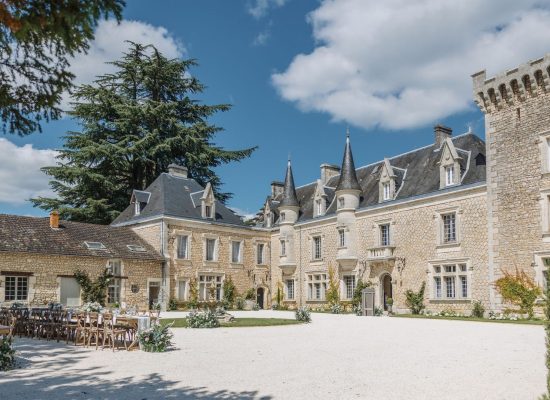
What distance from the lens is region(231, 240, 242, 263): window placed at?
29141 millimetres

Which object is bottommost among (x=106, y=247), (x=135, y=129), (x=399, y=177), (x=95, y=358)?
(x=95, y=358)

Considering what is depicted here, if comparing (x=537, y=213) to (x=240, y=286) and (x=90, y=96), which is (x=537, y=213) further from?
(x=90, y=96)

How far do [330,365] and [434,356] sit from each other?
80.8 inches

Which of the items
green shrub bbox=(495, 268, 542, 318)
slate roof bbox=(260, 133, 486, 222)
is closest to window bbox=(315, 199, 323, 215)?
slate roof bbox=(260, 133, 486, 222)

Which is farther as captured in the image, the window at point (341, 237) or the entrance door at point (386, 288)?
the window at point (341, 237)

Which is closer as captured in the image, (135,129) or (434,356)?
(434,356)

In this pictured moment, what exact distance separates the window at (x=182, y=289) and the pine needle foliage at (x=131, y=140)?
7.71m

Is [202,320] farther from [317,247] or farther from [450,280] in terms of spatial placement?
[317,247]

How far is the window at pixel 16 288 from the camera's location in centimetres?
2036

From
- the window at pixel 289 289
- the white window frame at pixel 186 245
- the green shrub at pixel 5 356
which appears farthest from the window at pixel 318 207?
the green shrub at pixel 5 356

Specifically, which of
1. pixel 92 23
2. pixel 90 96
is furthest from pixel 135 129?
pixel 92 23

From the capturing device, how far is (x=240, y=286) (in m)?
29.2

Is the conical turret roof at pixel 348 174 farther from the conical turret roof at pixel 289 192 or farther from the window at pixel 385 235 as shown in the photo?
the conical turret roof at pixel 289 192

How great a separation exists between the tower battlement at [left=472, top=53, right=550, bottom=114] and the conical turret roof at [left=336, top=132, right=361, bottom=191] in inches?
287
